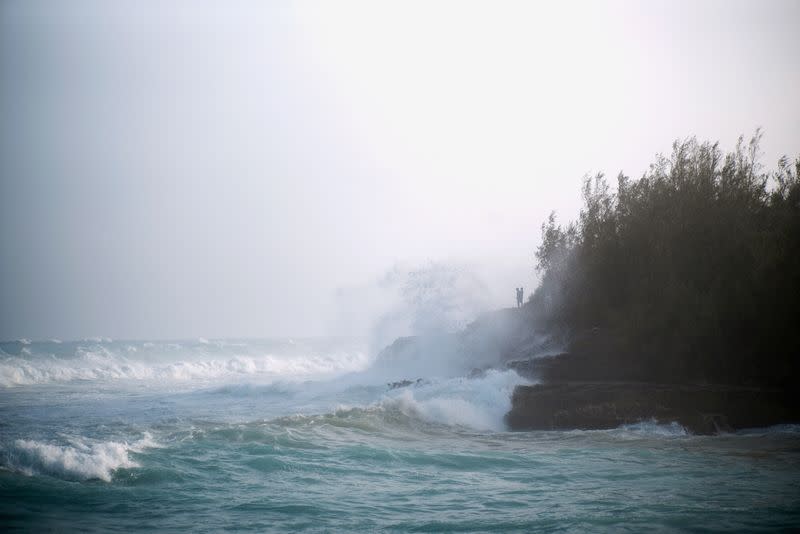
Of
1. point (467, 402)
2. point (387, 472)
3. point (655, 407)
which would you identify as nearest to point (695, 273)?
point (655, 407)

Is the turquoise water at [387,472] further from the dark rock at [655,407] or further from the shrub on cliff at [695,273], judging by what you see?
the shrub on cliff at [695,273]

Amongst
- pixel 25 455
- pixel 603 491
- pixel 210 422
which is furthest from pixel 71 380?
pixel 603 491

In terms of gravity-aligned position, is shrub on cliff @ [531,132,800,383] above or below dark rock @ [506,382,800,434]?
above

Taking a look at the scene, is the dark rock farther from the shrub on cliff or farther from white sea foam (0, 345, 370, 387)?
white sea foam (0, 345, 370, 387)

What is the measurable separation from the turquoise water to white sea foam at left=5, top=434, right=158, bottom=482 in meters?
Answer: 0.03

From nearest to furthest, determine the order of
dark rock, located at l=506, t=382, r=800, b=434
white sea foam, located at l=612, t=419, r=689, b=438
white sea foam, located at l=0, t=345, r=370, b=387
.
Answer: white sea foam, located at l=612, t=419, r=689, b=438, dark rock, located at l=506, t=382, r=800, b=434, white sea foam, located at l=0, t=345, r=370, b=387

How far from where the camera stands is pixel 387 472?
11133 millimetres

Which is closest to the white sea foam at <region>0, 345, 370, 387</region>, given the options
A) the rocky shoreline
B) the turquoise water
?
the rocky shoreline

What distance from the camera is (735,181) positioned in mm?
21172

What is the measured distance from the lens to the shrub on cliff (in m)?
18.1

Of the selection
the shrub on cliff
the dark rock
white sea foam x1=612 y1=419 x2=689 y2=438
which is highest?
the shrub on cliff

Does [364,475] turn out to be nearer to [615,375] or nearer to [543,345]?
[615,375]

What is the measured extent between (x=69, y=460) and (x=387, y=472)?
5802 mm

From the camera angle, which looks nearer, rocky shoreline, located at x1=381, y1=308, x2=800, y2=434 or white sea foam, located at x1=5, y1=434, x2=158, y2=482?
white sea foam, located at x1=5, y1=434, x2=158, y2=482
